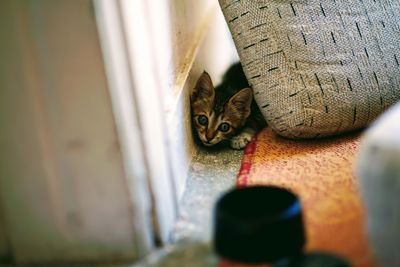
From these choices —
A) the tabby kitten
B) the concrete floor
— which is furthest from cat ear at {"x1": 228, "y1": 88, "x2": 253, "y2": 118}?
the concrete floor

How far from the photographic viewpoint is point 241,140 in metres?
1.86

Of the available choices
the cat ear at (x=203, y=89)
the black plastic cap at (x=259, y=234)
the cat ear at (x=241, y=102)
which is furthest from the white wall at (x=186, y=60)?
the black plastic cap at (x=259, y=234)

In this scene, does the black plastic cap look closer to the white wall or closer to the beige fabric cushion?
the white wall

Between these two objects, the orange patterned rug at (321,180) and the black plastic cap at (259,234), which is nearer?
the black plastic cap at (259,234)

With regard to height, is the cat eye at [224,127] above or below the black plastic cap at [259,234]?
above

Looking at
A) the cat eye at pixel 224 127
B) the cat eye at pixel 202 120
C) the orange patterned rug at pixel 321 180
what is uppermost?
the cat eye at pixel 202 120

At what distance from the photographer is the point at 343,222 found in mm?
1353

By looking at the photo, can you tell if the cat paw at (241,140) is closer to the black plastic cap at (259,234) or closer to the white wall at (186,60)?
the white wall at (186,60)

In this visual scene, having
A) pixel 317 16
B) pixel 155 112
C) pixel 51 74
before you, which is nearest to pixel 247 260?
pixel 155 112

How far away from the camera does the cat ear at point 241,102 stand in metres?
1.86

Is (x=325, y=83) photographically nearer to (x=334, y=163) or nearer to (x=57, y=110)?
(x=334, y=163)

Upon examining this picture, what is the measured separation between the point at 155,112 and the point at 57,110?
0.74ft

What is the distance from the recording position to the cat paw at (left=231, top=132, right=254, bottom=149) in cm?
185

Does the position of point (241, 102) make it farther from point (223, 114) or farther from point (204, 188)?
point (204, 188)
